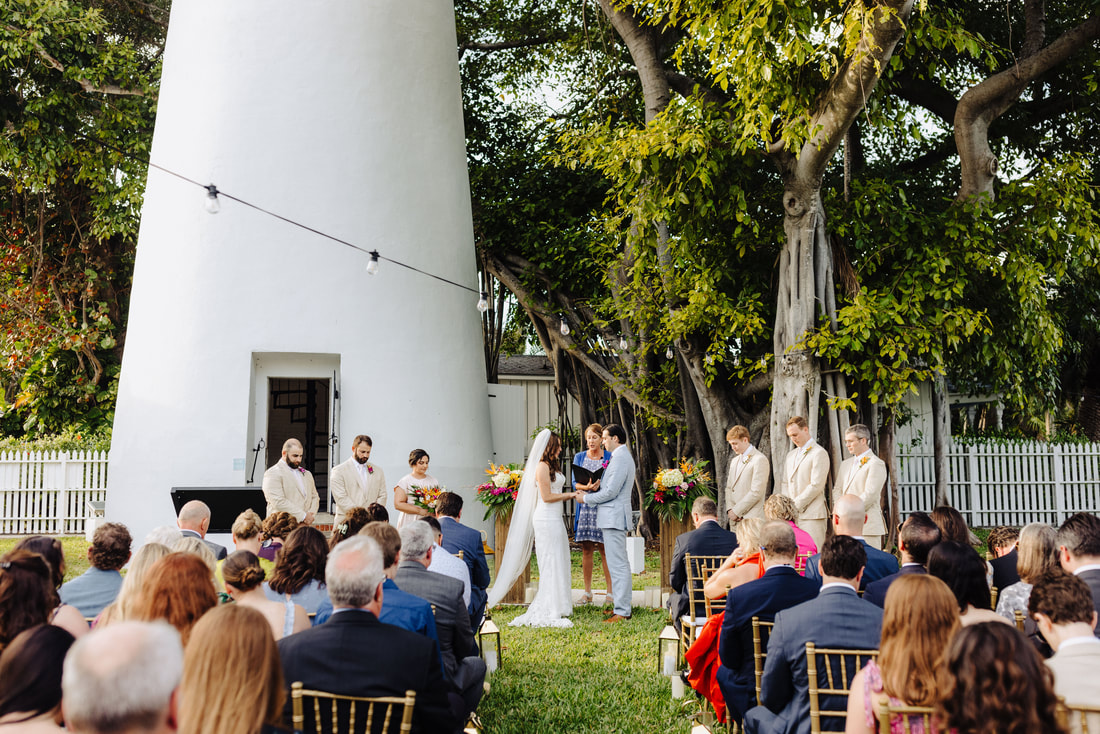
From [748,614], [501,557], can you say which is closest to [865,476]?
[501,557]

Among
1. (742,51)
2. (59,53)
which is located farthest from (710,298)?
(59,53)

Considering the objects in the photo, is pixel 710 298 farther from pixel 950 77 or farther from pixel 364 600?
pixel 364 600

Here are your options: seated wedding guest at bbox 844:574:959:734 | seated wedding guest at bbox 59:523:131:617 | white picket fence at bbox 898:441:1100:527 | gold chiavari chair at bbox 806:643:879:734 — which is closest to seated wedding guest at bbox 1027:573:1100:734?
seated wedding guest at bbox 844:574:959:734

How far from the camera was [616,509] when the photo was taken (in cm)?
923

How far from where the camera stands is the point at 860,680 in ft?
10.1

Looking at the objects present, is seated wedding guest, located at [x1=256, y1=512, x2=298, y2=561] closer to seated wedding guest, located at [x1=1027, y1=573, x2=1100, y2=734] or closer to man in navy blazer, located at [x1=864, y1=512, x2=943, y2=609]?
man in navy blazer, located at [x1=864, y1=512, x2=943, y2=609]

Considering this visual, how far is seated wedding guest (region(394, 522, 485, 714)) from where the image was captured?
485 centimetres

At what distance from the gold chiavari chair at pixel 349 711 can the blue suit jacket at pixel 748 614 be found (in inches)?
71.9

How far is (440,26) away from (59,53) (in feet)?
22.4

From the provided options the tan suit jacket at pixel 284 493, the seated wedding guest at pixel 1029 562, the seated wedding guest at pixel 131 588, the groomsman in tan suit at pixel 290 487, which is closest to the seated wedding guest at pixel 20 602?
the seated wedding guest at pixel 131 588

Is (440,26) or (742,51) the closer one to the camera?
(742,51)

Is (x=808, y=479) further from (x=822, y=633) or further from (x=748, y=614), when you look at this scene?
(x=822, y=633)

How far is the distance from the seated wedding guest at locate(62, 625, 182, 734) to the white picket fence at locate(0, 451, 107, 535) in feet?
53.8

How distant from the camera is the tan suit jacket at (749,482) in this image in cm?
935
